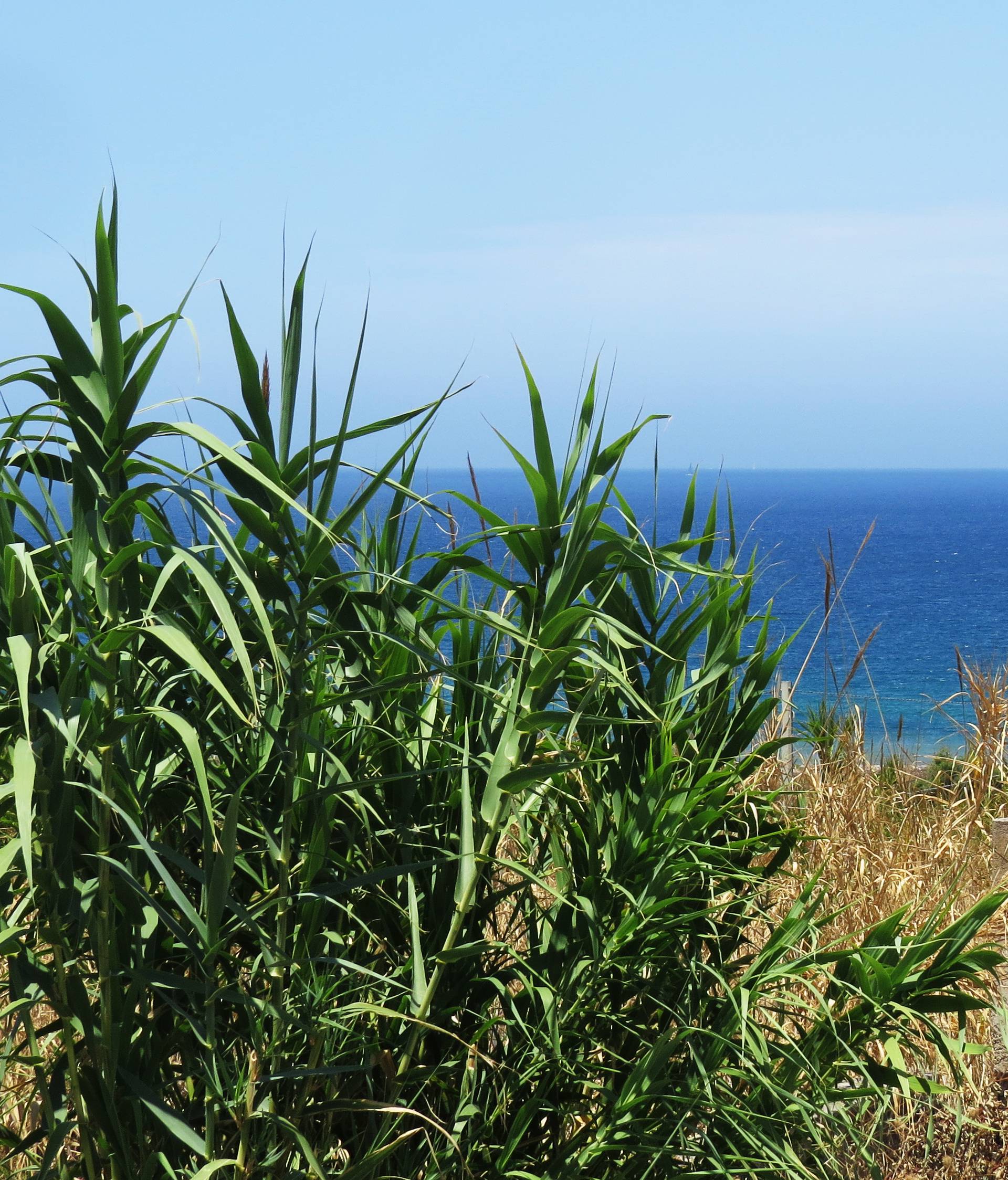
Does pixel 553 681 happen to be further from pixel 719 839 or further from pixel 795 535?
pixel 795 535

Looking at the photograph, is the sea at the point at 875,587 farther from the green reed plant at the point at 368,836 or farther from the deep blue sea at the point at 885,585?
the green reed plant at the point at 368,836

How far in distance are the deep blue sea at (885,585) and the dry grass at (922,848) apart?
27cm

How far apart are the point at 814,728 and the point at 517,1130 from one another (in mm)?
2913

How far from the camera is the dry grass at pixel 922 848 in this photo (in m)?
2.40

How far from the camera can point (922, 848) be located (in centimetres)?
314

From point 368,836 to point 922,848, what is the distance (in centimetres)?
226

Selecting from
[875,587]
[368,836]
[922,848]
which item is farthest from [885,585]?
[368,836]

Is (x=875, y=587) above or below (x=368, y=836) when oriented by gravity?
below

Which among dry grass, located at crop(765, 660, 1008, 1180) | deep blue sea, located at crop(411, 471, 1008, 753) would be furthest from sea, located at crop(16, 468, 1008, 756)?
dry grass, located at crop(765, 660, 1008, 1180)

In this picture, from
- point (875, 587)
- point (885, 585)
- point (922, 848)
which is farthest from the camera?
point (885, 585)

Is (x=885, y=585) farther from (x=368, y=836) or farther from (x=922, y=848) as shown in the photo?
(x=368, y=836)

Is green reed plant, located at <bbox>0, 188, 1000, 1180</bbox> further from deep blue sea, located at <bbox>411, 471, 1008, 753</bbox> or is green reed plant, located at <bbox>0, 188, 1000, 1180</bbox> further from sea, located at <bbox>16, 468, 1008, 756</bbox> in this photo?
deep blue sea, located at <bbox>411, 471, 1008, 753</bbox>

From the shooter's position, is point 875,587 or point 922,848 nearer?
point 922,848

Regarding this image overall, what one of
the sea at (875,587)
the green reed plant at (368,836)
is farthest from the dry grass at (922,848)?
the green reed plant at (368,836)
